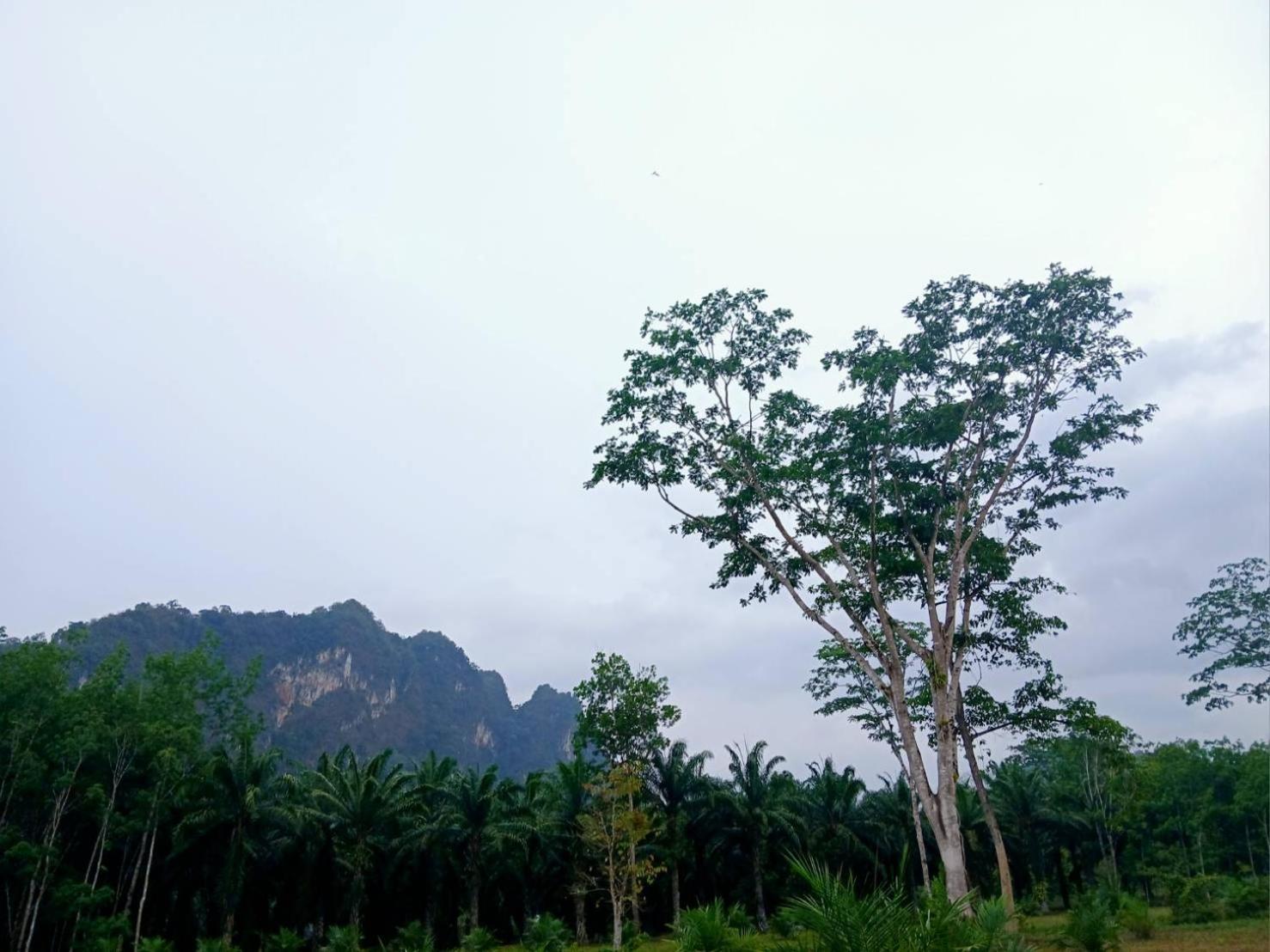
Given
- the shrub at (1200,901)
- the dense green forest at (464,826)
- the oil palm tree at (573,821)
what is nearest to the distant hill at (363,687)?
the dense green forest at (464,826)

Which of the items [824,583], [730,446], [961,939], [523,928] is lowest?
[523,928]

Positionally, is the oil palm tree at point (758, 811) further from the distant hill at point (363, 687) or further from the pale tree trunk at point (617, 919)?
the distant hill at point (363, 687)

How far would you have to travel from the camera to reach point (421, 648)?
16050 cm

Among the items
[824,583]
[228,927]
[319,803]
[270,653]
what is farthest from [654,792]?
[270,653]

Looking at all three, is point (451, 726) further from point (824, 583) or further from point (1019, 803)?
point (824, 583)

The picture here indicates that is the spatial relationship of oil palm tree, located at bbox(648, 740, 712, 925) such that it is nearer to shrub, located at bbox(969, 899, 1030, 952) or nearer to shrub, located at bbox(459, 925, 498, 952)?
shrub, located at bbox(459, 925, 498, 952)

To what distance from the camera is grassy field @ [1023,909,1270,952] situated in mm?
18456

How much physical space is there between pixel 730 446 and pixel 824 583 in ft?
11.1

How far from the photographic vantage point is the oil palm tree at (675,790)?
36656 mm

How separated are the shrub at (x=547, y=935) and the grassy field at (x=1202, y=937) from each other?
561 inches

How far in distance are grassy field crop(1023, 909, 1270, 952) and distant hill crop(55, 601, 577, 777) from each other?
96.4 meters

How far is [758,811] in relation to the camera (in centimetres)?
3747

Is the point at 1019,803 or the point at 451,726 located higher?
the point at 451,726


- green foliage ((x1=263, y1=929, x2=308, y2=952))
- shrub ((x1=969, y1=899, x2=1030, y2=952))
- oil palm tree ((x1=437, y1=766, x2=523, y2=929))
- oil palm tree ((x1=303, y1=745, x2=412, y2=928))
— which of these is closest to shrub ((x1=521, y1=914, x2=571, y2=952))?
oil palm tree ((x1=437, y1=766, x2=523, y2=929))
